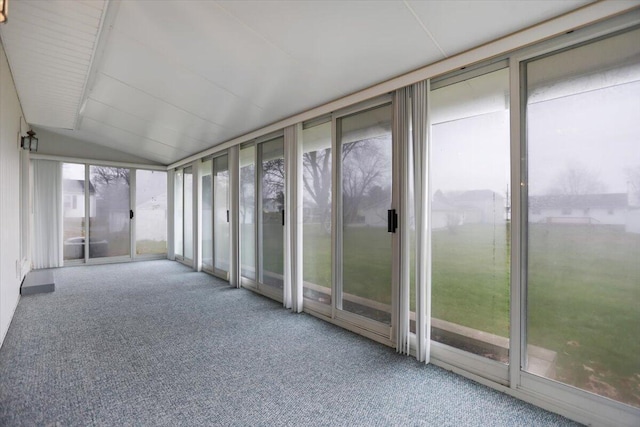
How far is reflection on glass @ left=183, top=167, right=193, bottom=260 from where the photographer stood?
→ 698 cm

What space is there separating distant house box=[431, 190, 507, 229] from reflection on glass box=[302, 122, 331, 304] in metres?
1.33

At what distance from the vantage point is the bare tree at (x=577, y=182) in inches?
73.0

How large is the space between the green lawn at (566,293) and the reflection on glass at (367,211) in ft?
1.83

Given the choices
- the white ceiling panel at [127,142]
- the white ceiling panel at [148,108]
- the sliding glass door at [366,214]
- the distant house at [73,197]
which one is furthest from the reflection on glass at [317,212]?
the distant house at [73,197]

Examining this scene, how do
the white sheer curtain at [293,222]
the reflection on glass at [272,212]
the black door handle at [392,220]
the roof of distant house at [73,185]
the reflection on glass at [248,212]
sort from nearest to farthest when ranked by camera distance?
the black door handle at [392,220] < the white sheer curtain at [293,222] < the reflection on glass at [272,212] < the reflection on glass at [248,212] < the roof of distant house at [73,185]

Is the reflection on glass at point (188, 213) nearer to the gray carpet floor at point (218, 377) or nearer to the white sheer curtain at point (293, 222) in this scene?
the gray carpet floor at point (218, 377)

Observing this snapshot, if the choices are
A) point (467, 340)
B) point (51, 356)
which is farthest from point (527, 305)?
point (51, 356)

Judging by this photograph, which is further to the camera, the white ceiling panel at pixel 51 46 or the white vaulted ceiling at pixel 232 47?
the white ceiling panel at pixel 51 46

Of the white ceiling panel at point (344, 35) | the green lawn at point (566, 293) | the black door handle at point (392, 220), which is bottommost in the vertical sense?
the green lawn at point (566, 293)

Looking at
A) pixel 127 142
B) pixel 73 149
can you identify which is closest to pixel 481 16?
pixel 127 142

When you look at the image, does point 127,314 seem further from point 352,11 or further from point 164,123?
point 352,11

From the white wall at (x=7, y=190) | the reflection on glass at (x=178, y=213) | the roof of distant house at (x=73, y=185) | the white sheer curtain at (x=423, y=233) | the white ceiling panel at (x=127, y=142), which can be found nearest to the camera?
the white sheer curtain at (x=423, y=233)

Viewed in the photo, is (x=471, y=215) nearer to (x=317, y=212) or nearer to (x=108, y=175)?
(x=317, y=212)

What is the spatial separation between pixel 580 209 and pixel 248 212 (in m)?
4.16
